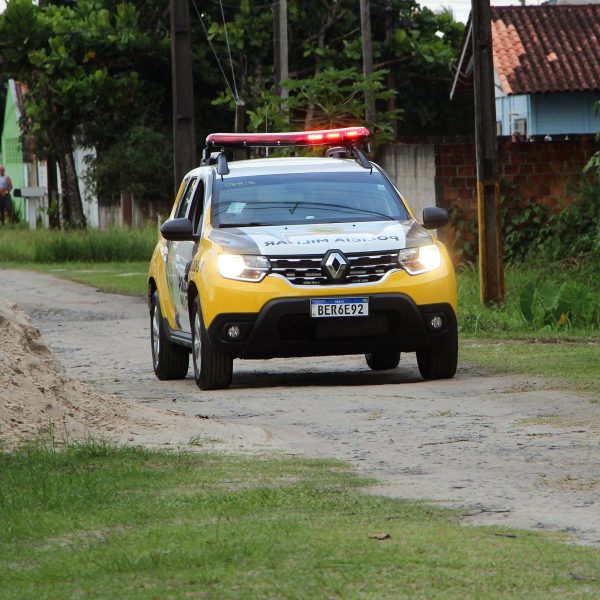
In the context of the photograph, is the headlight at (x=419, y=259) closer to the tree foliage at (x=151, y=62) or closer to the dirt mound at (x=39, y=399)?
the dirt mound at (x=39, y=399)

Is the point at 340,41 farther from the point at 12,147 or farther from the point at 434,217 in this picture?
the point at 12,147

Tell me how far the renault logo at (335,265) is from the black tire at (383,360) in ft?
6.23

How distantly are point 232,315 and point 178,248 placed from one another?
6.25 feet

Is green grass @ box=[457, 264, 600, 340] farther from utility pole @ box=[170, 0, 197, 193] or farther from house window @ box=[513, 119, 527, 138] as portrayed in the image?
house window @ box=[513, 119, 527, 138]

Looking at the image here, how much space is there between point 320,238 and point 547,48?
32949 mm

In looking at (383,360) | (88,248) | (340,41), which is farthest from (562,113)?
(383,360)

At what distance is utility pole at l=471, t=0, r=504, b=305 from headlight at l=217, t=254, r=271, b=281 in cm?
633

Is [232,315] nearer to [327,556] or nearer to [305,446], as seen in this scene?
[305,446]

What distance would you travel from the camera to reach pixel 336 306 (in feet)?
41.6

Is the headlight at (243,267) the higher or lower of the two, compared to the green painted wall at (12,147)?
lower

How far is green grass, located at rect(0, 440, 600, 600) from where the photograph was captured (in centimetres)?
571

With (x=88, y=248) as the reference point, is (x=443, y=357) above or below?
above

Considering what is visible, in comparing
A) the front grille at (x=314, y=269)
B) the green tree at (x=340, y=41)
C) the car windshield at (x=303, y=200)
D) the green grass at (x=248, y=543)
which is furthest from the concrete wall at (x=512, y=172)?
the green tree at (x=340, y=41)

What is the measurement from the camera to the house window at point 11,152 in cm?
9106
